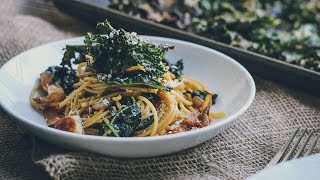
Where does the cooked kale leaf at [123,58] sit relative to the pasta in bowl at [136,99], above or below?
above

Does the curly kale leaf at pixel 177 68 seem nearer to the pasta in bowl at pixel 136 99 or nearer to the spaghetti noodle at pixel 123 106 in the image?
the pasta in bowl at pixel 136 99

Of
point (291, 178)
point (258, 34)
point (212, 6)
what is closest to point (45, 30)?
point (212, 6)

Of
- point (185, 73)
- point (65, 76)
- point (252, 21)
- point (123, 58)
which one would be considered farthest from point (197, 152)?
point (252, 21)

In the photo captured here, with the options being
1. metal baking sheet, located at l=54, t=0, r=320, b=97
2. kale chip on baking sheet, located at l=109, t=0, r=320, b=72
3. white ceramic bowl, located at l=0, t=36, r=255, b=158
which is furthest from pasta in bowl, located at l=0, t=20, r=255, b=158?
kale chip on baking sheet, located at l=109, t=0, r=320, b=72

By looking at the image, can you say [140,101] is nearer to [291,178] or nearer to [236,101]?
[236,101]

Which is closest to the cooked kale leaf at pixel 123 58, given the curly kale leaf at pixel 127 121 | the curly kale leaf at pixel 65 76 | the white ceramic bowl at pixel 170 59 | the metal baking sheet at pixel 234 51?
the curly kale leaf at pixel 127 121

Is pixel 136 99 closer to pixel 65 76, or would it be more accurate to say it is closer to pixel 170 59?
pixel 65 76
